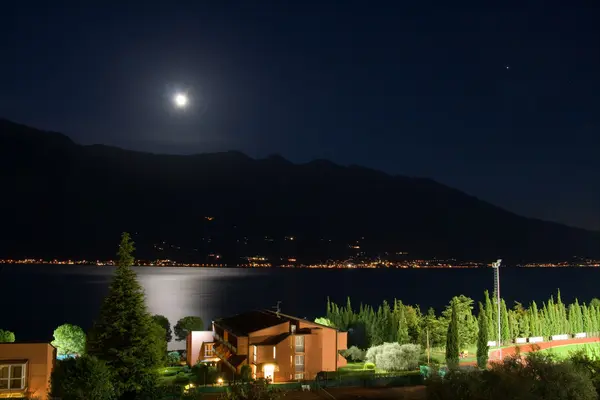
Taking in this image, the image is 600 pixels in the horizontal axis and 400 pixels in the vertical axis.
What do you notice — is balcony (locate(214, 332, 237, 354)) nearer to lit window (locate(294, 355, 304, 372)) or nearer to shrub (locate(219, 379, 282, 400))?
lit window (locate(294, 355, 304, 372))

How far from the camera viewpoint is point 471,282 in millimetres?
166625

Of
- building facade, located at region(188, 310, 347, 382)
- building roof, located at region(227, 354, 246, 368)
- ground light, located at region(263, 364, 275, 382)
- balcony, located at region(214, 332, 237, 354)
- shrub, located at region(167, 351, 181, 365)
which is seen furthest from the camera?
shrub, located at region(167, 351, 181, 365)

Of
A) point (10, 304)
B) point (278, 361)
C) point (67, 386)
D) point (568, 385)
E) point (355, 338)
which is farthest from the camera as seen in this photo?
point (10, 304)

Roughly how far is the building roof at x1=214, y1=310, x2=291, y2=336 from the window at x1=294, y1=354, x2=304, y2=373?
205 centimetres

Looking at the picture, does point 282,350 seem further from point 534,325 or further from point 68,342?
point 534,325

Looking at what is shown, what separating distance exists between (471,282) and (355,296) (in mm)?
57143

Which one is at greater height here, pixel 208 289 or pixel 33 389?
pixel 208 289

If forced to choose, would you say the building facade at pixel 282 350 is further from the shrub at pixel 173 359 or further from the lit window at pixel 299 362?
the shrub at pixel 173 359

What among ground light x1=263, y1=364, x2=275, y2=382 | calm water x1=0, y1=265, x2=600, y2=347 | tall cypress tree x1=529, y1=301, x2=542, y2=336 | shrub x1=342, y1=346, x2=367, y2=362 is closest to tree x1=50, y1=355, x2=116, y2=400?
ground light x1=263, y1=364, x2=275, y2=382

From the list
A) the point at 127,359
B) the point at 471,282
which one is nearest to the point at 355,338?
the point at 127,359

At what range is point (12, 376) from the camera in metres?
19.1

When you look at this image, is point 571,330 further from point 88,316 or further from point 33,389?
point 88,316

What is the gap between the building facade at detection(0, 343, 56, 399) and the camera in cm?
1903

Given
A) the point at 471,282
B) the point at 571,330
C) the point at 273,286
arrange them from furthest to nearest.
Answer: the point at 471,282 → the point at 273,286 → the point at 571,330
